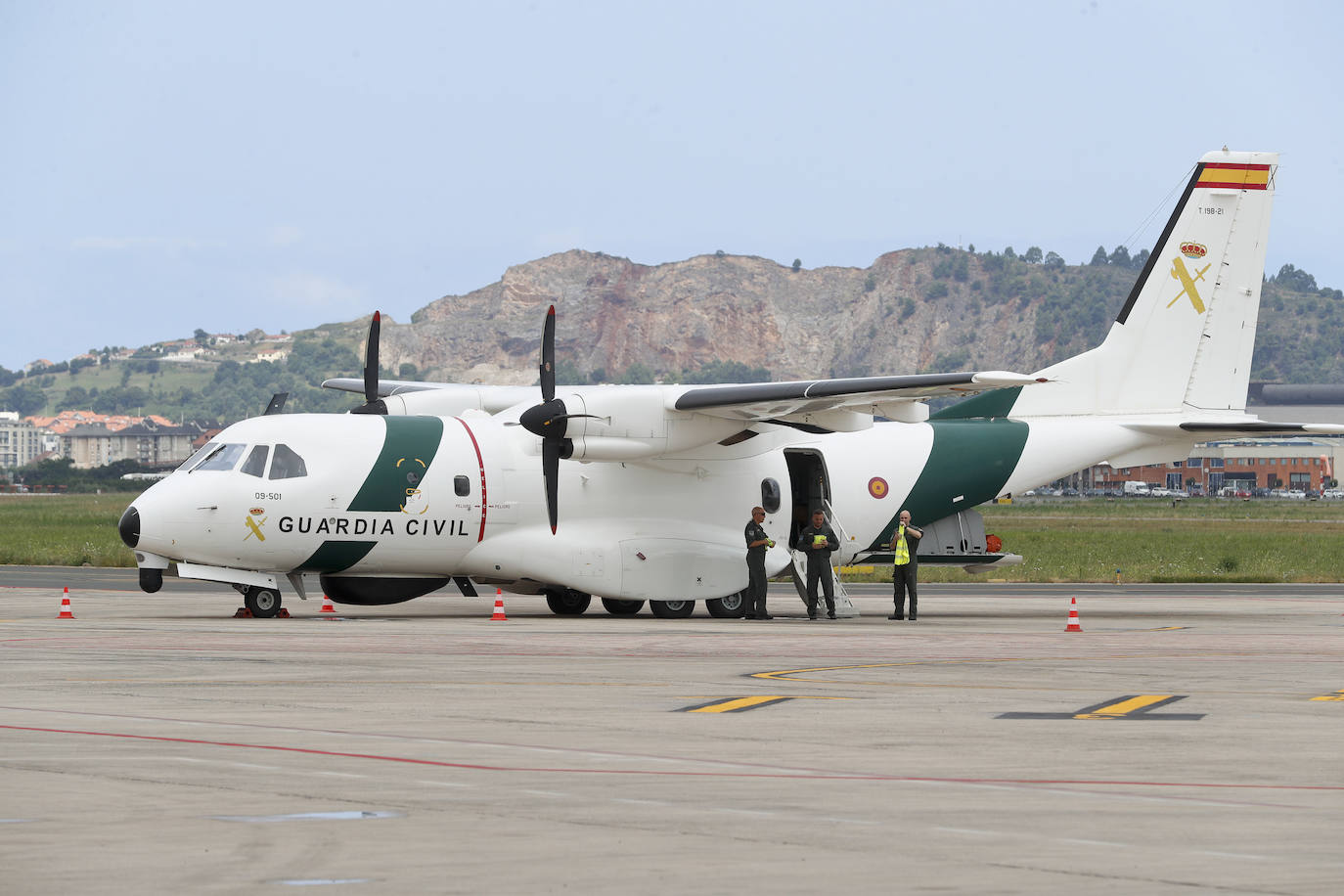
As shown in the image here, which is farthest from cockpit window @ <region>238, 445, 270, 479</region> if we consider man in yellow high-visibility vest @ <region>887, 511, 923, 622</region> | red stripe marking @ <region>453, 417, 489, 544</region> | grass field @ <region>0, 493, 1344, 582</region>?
grass field @ <region>0, 493, 1344, 582</region>

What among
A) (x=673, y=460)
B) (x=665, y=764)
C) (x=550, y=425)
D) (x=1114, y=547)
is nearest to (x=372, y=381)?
(x=550, y=425)

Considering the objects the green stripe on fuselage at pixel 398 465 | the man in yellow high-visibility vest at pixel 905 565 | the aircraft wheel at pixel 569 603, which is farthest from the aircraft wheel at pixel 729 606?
the green stripe on fuselage at pixel 398 465

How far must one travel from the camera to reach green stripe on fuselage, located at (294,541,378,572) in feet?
80.4

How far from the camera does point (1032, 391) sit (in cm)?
2948

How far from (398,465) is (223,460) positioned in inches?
102

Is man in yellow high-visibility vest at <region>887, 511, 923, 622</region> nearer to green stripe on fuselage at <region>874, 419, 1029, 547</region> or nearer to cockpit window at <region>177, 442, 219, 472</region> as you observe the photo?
green stripe on fuselage at <region>874, 419, 1029, 547</region>

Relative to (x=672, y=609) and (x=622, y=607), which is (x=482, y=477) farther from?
(x=672, y=609)

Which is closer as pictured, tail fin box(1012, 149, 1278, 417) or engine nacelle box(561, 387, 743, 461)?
engine nacelle box(561, 387, 743, 461)

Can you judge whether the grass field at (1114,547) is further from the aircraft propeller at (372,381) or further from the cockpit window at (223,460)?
the cockpit window at (223,460)

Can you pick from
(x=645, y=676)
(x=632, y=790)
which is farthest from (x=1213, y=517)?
(x=632, y=790)

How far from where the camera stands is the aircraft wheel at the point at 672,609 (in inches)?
1053

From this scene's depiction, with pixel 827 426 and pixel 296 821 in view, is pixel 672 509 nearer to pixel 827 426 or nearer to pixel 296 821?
pixel 827 426

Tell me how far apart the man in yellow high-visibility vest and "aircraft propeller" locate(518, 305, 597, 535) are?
5207mm

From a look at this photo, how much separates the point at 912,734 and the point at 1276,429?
1618 cm
